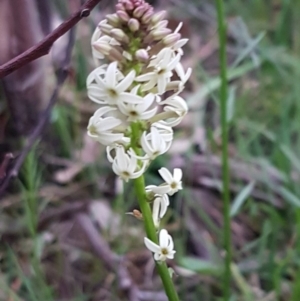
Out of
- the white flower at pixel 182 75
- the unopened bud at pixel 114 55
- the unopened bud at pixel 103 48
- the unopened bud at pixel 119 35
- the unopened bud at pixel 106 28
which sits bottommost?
the white flower at pixel 182 75

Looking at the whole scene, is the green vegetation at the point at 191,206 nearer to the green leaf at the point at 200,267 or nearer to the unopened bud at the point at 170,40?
the green leaf at the point at 200,267

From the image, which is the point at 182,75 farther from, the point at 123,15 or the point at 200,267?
the point at 200,267

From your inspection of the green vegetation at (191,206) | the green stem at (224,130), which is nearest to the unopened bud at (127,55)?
the green stem at (224,130)

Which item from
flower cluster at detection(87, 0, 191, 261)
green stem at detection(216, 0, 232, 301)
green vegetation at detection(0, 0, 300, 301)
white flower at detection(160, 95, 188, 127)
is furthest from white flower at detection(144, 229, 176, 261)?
green vegetation at detection(0, 0, 300, 301)

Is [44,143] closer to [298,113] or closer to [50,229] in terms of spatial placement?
[50,229]

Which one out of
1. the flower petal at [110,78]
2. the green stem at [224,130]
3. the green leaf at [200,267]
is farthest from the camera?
the green leaf at [200,267]

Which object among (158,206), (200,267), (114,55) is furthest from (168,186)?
(200,267)

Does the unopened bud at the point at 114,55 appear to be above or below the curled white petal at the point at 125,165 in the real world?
above

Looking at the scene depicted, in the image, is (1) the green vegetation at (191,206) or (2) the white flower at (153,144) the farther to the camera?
(1) the green vegetation at (191,206)
